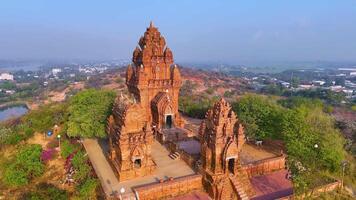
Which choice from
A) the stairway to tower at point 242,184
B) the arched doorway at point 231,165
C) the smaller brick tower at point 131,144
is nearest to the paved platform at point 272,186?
the stairway to tower at point 242,184

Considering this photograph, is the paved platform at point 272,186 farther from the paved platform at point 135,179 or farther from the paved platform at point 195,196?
the paved platform at point 135,179

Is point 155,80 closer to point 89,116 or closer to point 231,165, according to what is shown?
point 89,116

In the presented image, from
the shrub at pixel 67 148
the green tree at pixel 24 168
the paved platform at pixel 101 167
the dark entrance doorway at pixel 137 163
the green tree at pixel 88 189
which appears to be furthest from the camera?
the shrub at pixel 67 148

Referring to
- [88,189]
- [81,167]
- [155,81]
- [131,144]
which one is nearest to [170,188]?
[131,144]

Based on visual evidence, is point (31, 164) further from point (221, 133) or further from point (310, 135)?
point (310, 135)

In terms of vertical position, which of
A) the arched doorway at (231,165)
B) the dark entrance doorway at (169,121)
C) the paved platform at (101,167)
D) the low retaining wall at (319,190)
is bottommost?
the low retaining wall at (319,190)

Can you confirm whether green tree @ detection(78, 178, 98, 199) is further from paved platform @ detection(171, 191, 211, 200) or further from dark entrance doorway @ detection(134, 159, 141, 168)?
paved platform @ detection(171, 191, 211, 200)

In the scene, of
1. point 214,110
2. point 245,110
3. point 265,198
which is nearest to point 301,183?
point 265,198
